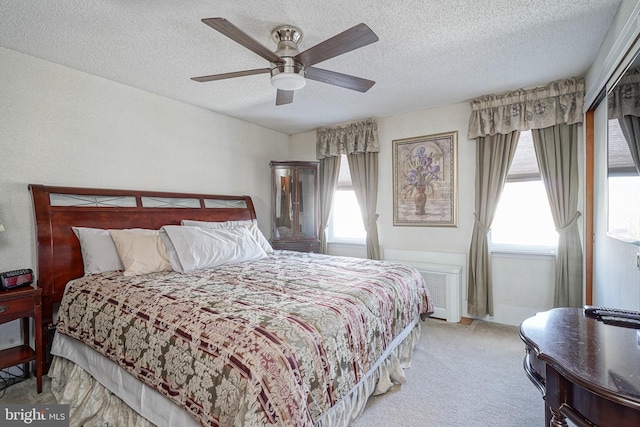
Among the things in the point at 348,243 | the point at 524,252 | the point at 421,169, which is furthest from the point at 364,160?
the point at 524,252

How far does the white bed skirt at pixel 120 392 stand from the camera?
1.53 metres

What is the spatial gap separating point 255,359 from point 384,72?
2.69 meters

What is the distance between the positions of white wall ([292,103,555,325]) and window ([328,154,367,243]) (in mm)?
250

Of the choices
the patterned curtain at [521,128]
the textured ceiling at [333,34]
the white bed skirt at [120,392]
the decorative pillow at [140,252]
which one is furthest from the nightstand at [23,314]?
the patterned curtain at [521,128]

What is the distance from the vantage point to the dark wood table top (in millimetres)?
737

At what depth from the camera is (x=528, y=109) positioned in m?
3.12

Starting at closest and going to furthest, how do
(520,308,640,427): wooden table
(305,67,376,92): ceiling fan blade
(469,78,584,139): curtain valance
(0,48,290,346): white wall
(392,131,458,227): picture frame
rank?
(520,308,640,427): wooden table, (305,67,376,92): ceiling fan blade, (0,48,290,346): white wall, (469,78,584,139): curtain valance, (392,131,458,227): picture frame

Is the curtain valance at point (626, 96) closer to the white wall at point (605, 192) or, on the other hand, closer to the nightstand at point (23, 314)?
the white wall at point (605, 192)

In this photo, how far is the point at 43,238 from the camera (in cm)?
240

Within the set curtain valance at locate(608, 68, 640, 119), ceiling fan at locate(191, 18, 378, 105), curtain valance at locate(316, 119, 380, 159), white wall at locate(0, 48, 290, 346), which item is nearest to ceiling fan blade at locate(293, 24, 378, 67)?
ceiling fan at locate(191, 18, 378, 105)

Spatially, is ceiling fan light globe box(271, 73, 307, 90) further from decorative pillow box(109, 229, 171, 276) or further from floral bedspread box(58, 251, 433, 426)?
decorative pillow box(109, 229, 171, 276)

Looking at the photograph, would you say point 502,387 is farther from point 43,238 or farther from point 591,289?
point 43,238

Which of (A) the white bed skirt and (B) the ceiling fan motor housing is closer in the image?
(A) the white bed skirt

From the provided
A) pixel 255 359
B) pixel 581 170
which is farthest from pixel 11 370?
pixel 581 170
